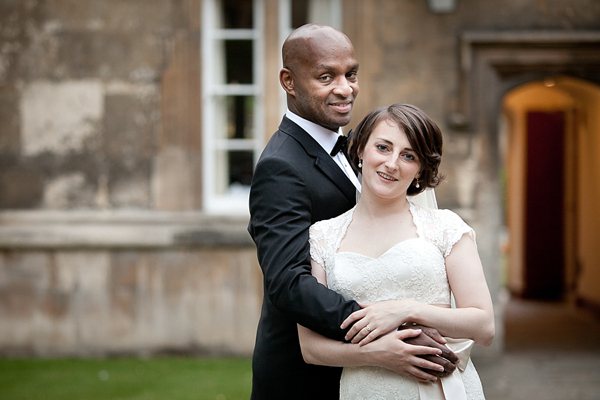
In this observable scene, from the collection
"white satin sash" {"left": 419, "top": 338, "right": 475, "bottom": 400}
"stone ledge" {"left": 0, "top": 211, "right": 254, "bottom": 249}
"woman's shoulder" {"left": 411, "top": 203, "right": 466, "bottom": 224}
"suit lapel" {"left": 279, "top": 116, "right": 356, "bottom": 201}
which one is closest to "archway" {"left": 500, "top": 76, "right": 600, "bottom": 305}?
"stone ledge" {"left": 0, "top": 211, "right": 254, "bottom": 249}

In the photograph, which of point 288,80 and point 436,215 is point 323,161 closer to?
point 288,80

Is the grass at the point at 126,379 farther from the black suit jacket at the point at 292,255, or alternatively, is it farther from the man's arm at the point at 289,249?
the man's arm at the point at 289,249

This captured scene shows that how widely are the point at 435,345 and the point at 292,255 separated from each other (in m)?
0.49

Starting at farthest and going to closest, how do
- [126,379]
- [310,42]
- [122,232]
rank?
[122,232] → [126,379] → [310,42]

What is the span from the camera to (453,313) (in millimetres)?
A: 1897

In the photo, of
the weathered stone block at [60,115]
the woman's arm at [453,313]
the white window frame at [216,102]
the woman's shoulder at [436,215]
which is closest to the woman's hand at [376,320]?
the woman's arm at [453,313]

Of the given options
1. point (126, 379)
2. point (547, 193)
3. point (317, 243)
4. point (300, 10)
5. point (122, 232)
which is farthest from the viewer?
point (547, 193)

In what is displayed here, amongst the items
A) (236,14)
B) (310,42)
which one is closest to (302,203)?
(310,42)

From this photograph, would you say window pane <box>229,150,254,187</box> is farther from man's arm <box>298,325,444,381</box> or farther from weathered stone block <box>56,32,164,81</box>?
man's arm <box>298,325,444,381</box>

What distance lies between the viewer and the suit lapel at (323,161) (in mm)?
2250

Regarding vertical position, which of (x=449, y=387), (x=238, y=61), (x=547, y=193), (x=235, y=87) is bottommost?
(x=547, y=193)

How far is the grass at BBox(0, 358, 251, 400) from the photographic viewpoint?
17.2 feet

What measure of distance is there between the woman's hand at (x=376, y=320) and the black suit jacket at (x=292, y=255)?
0.03 metres

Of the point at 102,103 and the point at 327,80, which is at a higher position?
the point at 102,103
